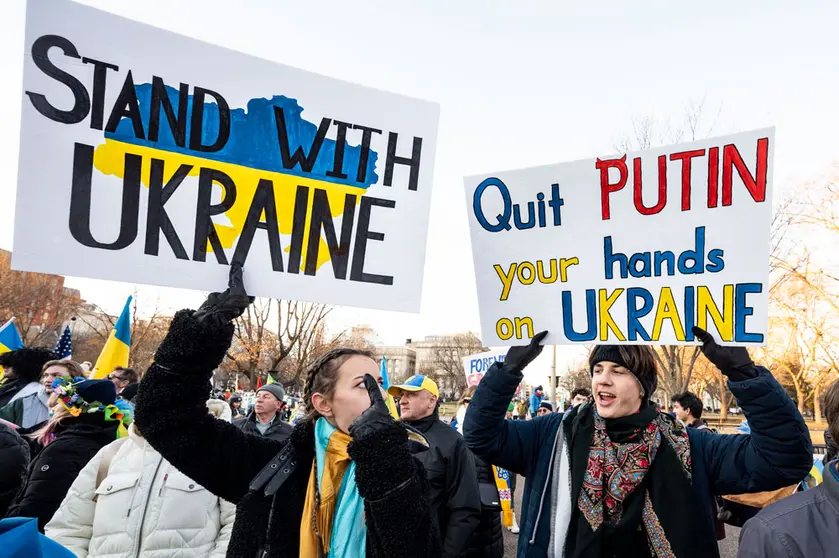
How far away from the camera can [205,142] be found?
246 cm

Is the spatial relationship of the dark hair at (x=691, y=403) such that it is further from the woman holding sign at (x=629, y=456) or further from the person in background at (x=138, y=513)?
the person in background at (x=138, y=513)

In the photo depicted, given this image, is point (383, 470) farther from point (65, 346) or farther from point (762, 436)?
point (65, 346)

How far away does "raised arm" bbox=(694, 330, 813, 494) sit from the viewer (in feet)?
7.25

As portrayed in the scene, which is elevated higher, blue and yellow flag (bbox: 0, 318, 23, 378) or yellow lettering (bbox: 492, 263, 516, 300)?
yellow lettering (bbox: 492, 263, 516, 300)

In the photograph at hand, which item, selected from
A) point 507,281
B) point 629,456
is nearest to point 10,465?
point 507,281

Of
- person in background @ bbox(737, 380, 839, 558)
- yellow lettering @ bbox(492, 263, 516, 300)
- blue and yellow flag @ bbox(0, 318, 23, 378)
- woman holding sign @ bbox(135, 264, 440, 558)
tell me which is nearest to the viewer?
person in background @ bbox(737, 380, 839, 558)

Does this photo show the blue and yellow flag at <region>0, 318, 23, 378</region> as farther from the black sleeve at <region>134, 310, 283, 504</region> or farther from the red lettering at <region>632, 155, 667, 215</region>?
the red lettering at <region>632, 155, 667, 215</region>

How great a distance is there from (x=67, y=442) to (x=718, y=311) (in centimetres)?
379

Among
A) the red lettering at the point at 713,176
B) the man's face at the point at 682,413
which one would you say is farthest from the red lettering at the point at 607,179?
the man's face at the point at 682,413

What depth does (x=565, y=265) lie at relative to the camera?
9.44 ft

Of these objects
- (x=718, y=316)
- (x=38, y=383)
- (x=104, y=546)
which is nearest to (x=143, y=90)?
(x=104, y=546)

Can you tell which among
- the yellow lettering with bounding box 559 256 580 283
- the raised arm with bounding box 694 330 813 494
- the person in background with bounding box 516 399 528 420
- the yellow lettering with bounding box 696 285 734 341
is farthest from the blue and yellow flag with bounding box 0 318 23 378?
the person in background with bounding box 516 399 528 420

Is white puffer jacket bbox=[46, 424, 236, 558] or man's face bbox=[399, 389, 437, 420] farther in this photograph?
man's face bbox=[399, 389, 437, 420]

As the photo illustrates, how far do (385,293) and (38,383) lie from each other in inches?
215
